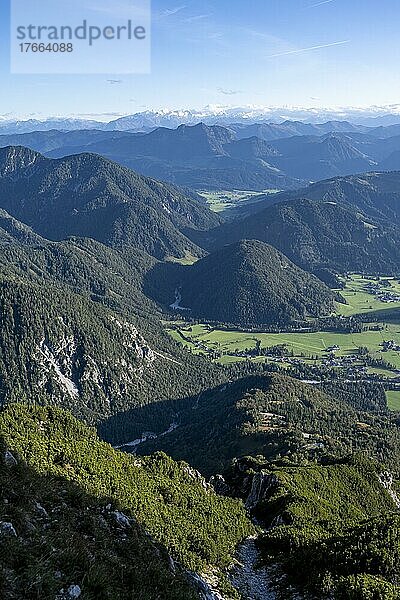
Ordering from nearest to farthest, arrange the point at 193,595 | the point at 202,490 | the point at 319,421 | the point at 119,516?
the point at 193,595 → the point at 119,516 → the point at 202,490 → the point at 319,421

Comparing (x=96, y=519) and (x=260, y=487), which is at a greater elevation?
(x=96, y=519)

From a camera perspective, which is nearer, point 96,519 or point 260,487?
point 96,519

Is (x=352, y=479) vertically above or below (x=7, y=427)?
below

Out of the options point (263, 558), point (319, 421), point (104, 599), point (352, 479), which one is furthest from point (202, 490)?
point (319, 421)

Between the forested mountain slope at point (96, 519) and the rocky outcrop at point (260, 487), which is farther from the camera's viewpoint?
the rocky outcrop at point (260, 487)

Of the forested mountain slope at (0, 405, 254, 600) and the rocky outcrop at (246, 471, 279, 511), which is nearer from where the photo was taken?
the forested mountain slope at (0, 405, 254, 600)

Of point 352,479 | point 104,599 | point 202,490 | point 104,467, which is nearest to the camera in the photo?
point 104,599

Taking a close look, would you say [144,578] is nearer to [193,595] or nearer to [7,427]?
[193,595]

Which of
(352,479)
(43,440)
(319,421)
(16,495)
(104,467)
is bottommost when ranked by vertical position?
(319,421)

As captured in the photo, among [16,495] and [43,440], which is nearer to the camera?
[16,495]

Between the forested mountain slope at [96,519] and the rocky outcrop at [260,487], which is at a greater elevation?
the forested mountain slope at [96,519]

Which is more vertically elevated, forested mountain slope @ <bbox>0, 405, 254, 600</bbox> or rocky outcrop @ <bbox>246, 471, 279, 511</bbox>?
forested mountain slope @ <bbox>0, 405, 254, 600</bbox>
